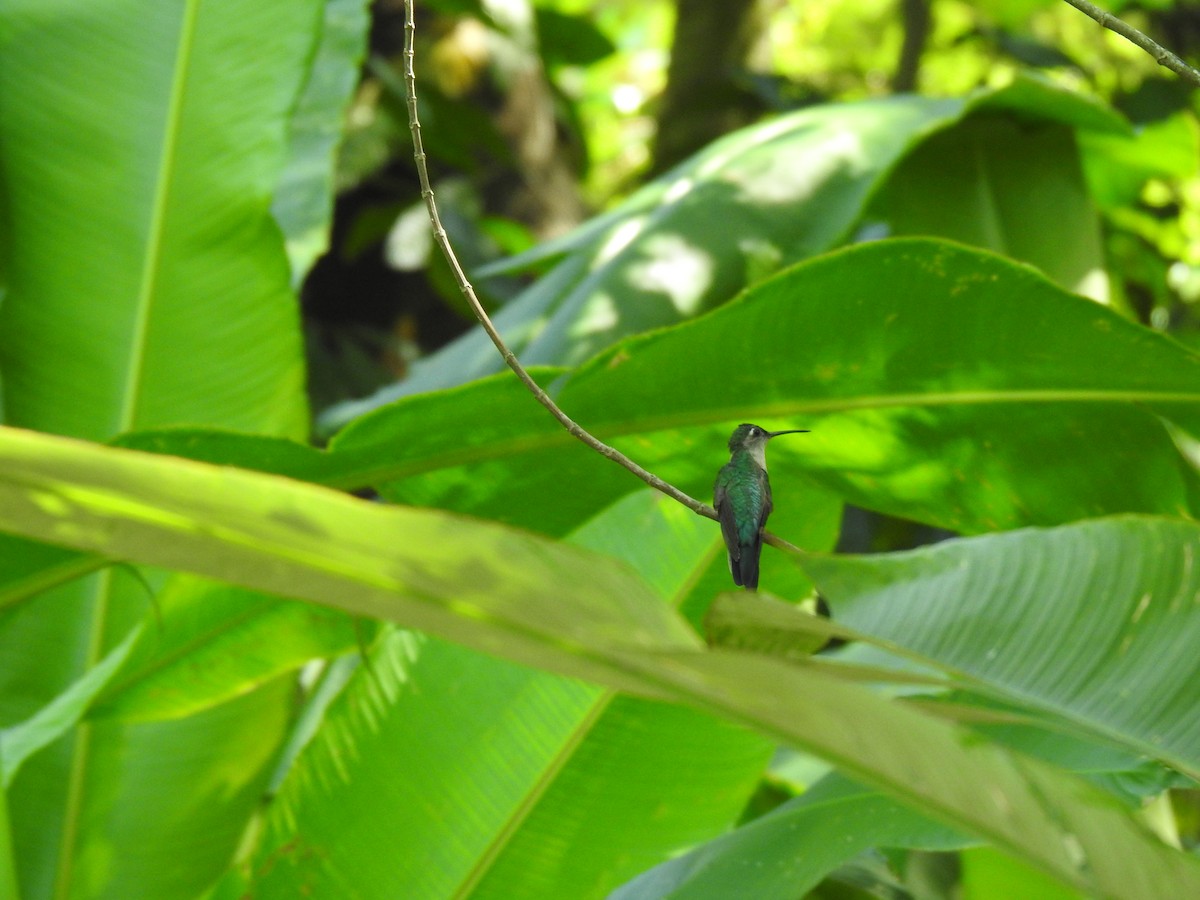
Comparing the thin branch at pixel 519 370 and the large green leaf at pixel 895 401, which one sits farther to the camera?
the large green leaf at pixel 895 401

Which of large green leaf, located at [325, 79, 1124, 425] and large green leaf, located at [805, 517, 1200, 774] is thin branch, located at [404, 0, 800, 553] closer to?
large green leaf, located at [805, 517, 1200, 774]

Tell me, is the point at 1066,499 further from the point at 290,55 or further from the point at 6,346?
the point at 6,346

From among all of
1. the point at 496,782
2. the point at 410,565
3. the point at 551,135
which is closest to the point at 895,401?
the point at 496,782

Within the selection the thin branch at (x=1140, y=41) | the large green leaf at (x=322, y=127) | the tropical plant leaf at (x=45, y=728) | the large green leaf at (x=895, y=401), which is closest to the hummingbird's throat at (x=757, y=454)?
the large green leaf at (x=895, y=401)

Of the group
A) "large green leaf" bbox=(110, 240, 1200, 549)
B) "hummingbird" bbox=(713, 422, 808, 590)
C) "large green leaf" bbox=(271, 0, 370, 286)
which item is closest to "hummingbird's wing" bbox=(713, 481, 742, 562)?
"hummingbird" bbox=(713, 422, 808, 590)

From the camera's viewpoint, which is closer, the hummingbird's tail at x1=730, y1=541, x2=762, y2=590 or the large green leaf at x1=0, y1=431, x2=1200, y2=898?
the large green leaf at x1=0, y1=431, x2=1200, y2=898

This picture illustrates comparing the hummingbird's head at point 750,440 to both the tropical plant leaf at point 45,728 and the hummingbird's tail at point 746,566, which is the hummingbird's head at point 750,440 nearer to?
the hummingbird's tail at point 746,566

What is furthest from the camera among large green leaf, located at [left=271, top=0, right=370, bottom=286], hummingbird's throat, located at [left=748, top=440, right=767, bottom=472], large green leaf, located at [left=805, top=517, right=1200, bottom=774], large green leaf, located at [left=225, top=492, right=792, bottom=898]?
large green leaf, located at [left=271, top=0, right=370, bottom=286]

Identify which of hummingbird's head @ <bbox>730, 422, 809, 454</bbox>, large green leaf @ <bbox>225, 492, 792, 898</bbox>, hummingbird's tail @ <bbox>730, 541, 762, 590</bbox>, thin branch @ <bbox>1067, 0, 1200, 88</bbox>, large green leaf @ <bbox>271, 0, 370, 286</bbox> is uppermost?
thin branch @ <bbox>1067, 0, 1200, 88</bbox>
